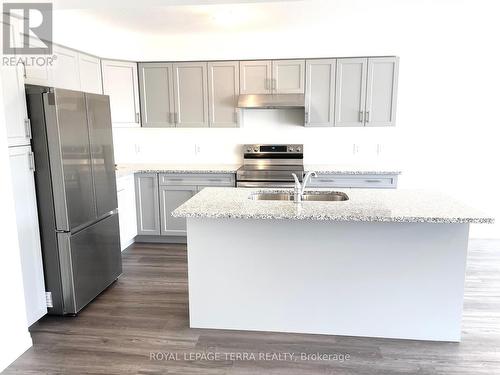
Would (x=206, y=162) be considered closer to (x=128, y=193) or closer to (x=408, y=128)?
(x=128, y=193)

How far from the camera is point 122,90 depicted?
14.6ft

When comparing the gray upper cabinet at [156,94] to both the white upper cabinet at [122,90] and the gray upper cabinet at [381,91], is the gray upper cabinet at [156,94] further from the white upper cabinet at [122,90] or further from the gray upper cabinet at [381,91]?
the gray upper cabinet at [381,91]

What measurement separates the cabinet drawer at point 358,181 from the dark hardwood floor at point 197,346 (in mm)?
1463

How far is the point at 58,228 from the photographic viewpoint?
2.75m

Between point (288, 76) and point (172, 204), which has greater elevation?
point (288, 76)

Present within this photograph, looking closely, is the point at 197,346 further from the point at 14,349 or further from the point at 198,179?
the point at 198,179

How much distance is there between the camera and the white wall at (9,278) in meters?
2.29

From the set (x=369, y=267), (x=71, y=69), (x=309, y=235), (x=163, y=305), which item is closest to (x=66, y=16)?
(x=71, y=69)

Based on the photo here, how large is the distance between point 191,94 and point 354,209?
2.95m

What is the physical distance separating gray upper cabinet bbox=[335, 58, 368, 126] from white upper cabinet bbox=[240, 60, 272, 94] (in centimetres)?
83

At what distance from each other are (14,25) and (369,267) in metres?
2.93

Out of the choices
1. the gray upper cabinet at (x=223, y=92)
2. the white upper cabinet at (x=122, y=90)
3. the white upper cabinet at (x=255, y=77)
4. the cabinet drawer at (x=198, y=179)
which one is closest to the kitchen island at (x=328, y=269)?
the cabinet drawer at (x=198, y=179)

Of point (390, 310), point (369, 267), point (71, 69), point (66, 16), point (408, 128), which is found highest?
point (66, 16)

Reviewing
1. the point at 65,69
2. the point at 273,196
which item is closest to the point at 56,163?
the point at 65,69
